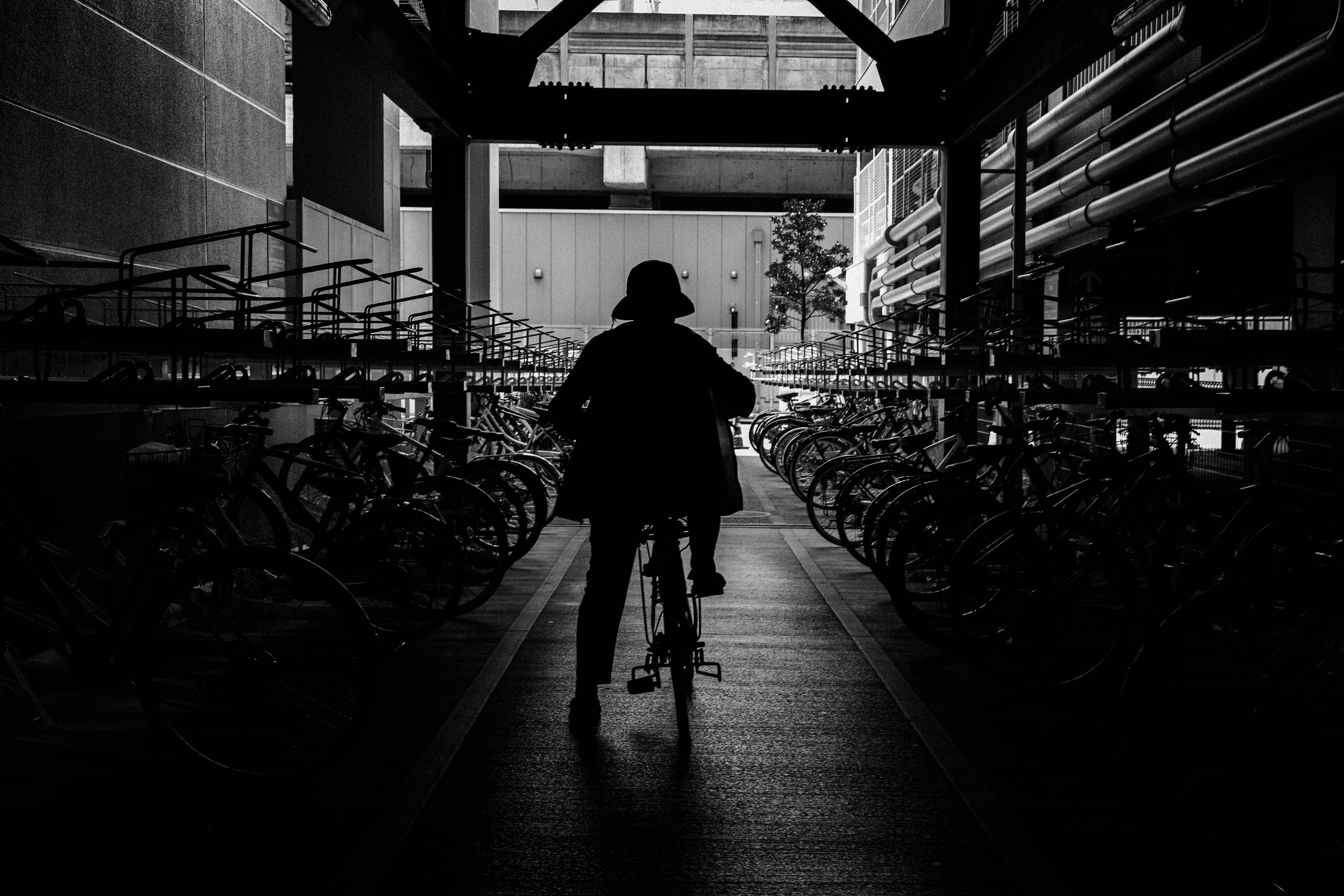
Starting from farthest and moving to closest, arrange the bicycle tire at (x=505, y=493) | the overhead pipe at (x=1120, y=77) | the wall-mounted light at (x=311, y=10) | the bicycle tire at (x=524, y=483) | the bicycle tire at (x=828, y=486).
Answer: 1. the bicycle tire at (x=828, y=486)
2. the overhead pipe at (x=1120, y=77)
3. the wall-mounted light at (x=311, y=10)
4. the bicycle tire at (x=524, y=483)
5. the bicycle tire at (x=505, y=493)

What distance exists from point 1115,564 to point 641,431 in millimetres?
2015

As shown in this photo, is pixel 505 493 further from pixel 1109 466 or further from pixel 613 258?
pixel 613 258

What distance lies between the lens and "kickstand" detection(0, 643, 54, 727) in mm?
4520

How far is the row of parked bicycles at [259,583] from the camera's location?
3.84m

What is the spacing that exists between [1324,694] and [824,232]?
37.3 metres

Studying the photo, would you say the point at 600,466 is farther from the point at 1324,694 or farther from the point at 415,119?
the point at 415,119

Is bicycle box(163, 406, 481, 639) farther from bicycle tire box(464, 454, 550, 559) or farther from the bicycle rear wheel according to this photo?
bicycle tire box(464, 454, 550, 559)

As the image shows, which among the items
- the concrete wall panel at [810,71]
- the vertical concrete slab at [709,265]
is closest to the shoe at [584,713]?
the concrete wall panel at [810,71]

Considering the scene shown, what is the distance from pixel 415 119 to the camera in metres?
10.9

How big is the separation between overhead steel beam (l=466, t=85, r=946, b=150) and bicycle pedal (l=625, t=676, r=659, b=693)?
7046mm

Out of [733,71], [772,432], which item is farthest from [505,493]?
[733,71]

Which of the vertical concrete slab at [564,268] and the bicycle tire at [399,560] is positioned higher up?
the vertical concrete slab at [564,268]

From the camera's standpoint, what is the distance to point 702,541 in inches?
185

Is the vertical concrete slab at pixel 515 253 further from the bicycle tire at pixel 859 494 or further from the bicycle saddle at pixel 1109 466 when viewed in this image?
the bicycle saddle at pixel 1109 466
